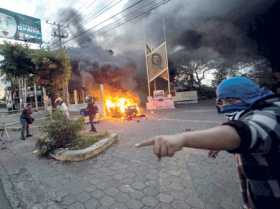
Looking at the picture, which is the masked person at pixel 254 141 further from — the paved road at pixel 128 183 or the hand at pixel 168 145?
the paved road at pixel 128 183

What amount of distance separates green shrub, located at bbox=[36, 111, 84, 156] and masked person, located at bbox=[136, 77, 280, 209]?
4959mm

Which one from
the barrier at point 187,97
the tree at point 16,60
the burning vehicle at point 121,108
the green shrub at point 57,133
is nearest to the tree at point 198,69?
the barrier at point 187,97

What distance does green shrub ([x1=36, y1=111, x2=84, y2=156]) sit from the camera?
549 cm

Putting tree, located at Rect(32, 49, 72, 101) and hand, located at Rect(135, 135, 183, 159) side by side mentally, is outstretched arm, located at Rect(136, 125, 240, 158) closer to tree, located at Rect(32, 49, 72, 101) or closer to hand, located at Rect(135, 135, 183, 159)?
hand, located at Rect(135, 135, 183, 159)

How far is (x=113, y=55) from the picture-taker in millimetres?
21547

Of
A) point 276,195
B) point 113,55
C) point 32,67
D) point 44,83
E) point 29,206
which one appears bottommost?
point 29,206

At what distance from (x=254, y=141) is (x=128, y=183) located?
3.00m

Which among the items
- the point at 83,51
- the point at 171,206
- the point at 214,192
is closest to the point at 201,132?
the point at 171,206

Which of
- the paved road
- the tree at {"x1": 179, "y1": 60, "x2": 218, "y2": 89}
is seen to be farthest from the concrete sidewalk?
the tree at {"x1": 179, "y1": 60, "x2": 218, "y2": 89}

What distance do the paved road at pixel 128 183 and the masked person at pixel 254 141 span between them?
1924mm

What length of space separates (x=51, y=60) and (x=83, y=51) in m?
7.53

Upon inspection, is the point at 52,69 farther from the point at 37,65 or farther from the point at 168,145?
the point at 168,145

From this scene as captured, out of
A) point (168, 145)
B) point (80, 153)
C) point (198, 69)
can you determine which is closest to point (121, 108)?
point (80, 153)

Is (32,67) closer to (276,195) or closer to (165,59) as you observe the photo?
(165,59)
